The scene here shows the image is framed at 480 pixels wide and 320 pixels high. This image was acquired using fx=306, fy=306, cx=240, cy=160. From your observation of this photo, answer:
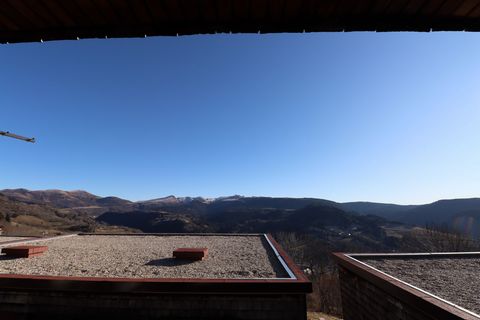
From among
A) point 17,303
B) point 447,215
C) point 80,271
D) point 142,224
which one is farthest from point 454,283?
point 447,215

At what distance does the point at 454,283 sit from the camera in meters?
7.52

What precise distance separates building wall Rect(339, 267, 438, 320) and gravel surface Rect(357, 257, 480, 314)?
0.69 meters

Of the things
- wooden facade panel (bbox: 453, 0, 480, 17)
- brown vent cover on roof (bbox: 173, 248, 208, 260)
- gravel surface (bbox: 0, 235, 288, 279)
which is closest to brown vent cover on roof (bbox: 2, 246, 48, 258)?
gravel surface (bbox: 0, 235, 288, 279)

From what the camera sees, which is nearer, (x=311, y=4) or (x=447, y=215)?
(x=311, y=4)

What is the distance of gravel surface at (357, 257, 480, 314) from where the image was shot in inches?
254

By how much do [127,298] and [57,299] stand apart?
173cm

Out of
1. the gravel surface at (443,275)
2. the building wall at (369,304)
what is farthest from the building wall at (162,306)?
the gravel surface at (443,275)

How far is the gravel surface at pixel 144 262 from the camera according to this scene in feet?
27.0

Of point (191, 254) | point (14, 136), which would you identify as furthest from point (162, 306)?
point (14, 136)

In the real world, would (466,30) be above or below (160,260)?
above

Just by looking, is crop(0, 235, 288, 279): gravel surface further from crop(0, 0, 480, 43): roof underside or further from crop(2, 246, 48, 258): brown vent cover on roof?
crop(0, 0, 480, 43): roof underside

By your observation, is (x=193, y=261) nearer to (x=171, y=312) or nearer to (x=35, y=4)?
(x=171, y=312)

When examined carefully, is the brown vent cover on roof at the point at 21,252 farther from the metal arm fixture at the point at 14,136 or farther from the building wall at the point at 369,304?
the metal arm fixture at the point at 14,136

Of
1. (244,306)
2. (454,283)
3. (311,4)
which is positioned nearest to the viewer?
(311,4)
